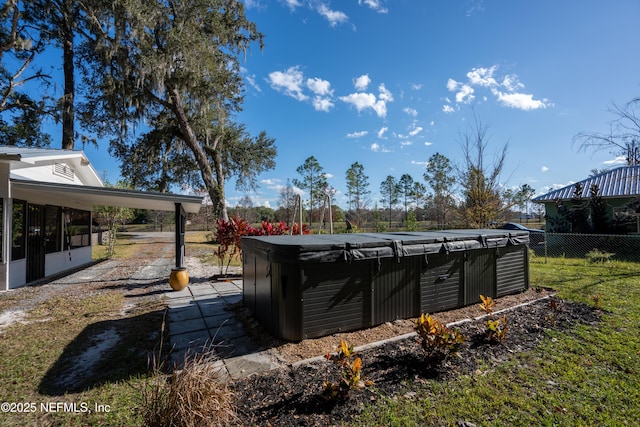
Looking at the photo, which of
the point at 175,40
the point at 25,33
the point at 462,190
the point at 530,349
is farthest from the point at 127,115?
the point at 530,349

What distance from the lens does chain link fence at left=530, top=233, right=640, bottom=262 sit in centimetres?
1057

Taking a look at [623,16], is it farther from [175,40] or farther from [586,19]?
[175,40]

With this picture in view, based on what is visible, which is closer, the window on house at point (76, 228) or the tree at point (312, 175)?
the window on house at point (76, 228)

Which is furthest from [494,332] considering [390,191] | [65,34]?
[390,191]

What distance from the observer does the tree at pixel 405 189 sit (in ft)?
116

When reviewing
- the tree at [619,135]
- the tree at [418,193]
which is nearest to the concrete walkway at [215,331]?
the tree at [619,135]

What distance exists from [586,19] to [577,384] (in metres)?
7.61

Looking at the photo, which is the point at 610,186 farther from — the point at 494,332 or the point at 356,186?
the point at 356,186

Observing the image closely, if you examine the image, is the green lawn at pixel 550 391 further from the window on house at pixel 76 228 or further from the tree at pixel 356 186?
the tree at pixel 356 186

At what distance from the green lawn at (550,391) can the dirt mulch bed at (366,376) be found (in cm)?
14

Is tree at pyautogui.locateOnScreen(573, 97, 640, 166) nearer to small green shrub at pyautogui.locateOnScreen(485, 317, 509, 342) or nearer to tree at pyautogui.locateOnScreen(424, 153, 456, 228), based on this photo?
small green shrub at pyautogui.locateOnScreen(485, 317, 509, 342)

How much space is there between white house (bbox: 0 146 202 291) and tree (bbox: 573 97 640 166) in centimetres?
928

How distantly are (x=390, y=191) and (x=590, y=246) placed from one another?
25.3 metres

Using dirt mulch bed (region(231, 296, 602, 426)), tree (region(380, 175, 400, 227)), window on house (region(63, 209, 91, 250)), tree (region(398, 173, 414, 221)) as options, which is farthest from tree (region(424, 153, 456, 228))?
window on house (region(63, 209, 91, 250))
